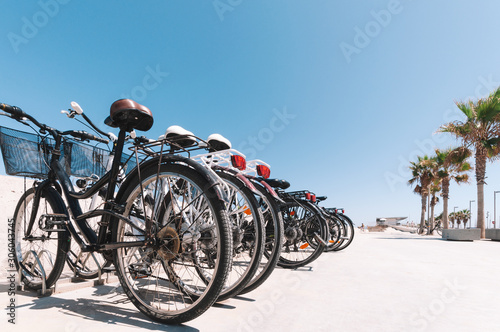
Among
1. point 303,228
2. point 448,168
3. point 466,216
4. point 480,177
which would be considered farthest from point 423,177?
point 466,216

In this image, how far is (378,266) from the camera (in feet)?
14.1

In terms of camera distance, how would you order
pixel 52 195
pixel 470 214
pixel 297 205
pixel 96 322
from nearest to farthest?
pixel 96 322 < pixel 52 195 < pixel 297 205 < pixel 470 214

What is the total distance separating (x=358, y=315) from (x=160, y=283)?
1892 millimetres

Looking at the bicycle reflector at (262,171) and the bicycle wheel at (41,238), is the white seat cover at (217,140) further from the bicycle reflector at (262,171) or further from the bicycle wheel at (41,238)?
the bicycle wheel at (41,238)

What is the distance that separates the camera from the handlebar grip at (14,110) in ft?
7.21

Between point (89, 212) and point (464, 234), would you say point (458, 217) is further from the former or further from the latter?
point (89, 212)

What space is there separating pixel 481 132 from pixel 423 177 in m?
9.53

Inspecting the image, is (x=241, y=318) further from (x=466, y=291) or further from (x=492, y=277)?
(x=492, y=277)

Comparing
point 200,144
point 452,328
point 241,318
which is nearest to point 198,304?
point 241,318

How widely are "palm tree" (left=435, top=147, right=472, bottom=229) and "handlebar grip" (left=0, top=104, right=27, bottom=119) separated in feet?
61.7

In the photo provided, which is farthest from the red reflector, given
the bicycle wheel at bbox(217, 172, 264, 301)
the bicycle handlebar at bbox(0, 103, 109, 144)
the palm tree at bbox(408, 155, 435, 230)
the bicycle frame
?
the palm tree at bbox(408, 155, 435, 230)

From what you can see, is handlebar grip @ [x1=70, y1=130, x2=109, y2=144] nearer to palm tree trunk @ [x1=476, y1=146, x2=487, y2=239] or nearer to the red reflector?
the red reflector

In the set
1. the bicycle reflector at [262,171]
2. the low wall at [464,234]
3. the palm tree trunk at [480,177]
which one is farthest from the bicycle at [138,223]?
the palm tree trunk at [480,177]

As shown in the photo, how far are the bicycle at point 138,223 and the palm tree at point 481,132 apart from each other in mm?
16785
